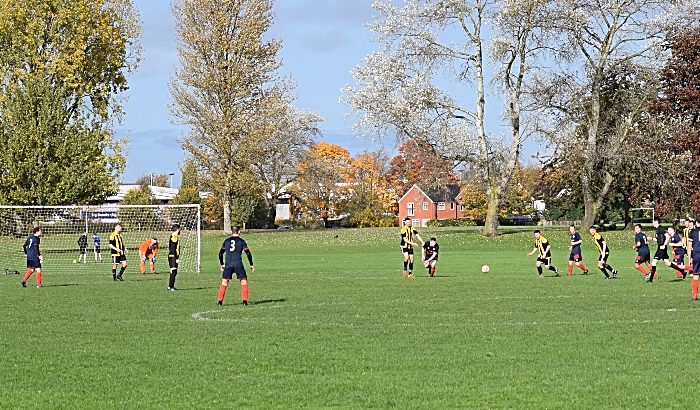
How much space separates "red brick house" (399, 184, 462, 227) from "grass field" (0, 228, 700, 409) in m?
96.8

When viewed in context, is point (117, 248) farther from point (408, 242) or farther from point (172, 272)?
point (408, 242)

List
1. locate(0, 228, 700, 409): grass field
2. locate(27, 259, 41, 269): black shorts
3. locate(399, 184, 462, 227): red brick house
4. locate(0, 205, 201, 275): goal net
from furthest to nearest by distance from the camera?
locate(399, 184, 462, 227): red brick house < locate(0, 205, 201, 275): goal net < locate(27, 259, 41, 269): black shorts < locate(0, 228, 700, 409): grass field

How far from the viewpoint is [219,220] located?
93562 millimetres

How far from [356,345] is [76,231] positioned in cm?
3233

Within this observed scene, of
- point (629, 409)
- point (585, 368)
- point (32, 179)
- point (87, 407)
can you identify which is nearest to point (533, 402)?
point (629, 409)

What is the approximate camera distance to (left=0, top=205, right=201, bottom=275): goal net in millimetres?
41750

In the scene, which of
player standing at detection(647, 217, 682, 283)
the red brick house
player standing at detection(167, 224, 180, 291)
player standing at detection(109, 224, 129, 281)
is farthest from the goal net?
the red brick house

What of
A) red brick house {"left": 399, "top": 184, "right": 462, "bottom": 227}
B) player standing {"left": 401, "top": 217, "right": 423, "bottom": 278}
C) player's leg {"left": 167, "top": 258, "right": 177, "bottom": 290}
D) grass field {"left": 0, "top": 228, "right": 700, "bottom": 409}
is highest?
red brick house {"left": 399, "top": 184, "right": 462, "bottom": 227}

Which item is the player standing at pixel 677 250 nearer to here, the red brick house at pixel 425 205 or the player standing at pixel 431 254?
the player standing at pixel 431 254

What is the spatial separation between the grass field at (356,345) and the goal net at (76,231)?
14.9 meters

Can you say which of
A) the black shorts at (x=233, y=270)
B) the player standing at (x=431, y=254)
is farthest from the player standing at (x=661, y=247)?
the black shorts at (x=233, y=270)

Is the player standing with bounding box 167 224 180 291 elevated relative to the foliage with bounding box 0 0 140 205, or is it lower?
lower

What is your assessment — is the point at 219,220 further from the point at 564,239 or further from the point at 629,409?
the point at 629,409

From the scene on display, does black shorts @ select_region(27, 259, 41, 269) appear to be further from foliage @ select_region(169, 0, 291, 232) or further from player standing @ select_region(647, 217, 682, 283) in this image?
foliage @ select_region(169, 0, 291, 232)
